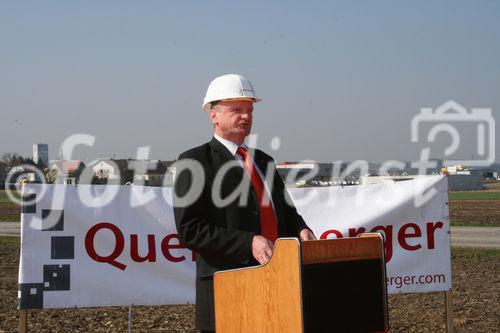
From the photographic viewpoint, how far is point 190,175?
3.26m

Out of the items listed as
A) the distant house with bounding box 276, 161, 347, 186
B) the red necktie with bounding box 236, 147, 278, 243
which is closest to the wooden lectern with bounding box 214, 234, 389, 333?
the red necktie with bounding box 236, 147, 278, 243

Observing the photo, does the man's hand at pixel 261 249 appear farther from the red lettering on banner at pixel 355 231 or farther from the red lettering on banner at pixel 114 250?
the red lettering on banner at pixel 355 231

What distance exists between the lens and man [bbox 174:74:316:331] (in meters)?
3.14

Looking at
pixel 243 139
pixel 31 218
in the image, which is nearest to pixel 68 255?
pixel 31 218

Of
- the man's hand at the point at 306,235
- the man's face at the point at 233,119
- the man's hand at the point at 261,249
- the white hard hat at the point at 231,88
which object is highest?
the white hard hat at the point at 231,88

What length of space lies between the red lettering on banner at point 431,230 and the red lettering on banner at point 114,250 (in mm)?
3220

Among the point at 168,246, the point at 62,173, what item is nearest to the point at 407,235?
the point at 168,246

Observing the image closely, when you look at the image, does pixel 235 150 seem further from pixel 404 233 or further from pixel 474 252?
pixel 474 252

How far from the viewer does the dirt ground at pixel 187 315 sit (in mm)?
8477

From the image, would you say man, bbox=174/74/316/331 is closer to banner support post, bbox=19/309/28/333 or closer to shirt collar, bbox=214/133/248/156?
shirt collar, bbox=214/133/248/156

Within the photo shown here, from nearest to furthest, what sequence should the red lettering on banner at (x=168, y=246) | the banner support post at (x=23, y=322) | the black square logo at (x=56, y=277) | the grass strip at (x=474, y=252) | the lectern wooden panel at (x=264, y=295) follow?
1. the lectern wooden panel at (x=264, y=295)
2. the banner support post at (x=23, y=322)
3. the black square logo at (x=56, y=277)
4. the red lettering on banner at (x=168, y=246)
5. the grass strip at (x=474, y=252)

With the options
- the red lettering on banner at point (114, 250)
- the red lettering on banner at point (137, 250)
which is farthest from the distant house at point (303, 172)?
the red lettering on banner at point (114, 250)

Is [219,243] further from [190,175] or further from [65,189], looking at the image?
[65,189]

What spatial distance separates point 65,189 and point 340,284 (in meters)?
4.51
